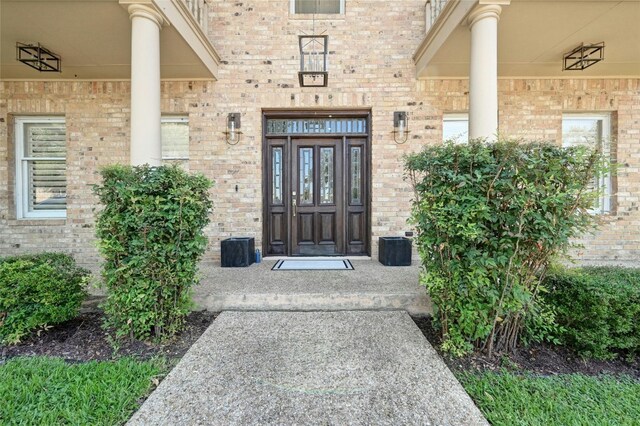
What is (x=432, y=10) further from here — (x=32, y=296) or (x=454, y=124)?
(x=32, y=296)

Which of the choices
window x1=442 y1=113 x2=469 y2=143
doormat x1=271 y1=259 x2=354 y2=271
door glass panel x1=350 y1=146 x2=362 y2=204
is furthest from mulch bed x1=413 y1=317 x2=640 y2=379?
window x1=442 y1=113 x2=469 y2=143

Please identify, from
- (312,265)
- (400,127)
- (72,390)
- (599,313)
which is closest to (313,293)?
(312,265)

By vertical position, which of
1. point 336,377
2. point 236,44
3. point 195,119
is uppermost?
point 236,44

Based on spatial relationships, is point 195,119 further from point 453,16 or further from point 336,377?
point 336,377

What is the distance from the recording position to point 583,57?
4.04 metres

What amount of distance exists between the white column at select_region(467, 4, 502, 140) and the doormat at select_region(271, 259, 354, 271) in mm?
2302

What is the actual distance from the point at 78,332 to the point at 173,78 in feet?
12.3

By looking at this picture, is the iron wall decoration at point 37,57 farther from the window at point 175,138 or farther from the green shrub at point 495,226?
the green shrub at point 495,226

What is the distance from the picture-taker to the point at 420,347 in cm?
222

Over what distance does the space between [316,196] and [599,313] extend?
11.9 ft

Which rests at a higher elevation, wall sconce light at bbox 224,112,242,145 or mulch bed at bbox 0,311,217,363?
wall sconce light at bbox 224,112,242,145

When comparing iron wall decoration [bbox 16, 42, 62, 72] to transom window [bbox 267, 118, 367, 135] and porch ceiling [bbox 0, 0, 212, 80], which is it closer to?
porch ceiling [bbox 0, 0, 212, 80]

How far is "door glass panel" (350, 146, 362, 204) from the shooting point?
495cm

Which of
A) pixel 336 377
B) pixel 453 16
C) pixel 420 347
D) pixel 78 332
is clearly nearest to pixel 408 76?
pixel 453 16
